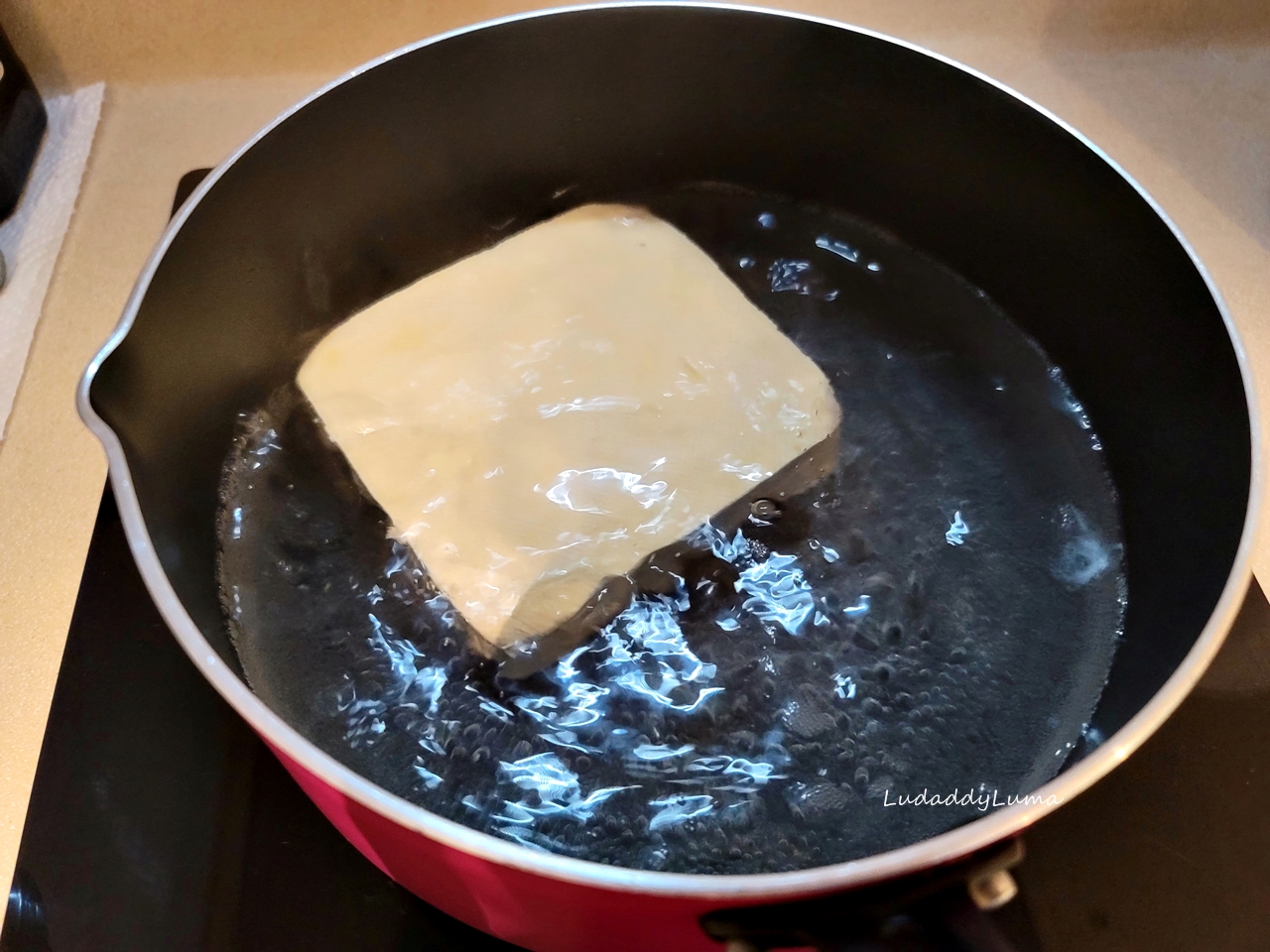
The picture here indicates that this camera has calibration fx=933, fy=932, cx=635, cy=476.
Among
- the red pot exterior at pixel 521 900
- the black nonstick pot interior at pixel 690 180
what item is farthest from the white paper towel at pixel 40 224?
the red pot exterior at pixel 521 900

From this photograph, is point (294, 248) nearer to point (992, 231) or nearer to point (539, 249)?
point (539, 249)

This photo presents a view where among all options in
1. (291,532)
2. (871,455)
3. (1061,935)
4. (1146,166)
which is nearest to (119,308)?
(291,532)

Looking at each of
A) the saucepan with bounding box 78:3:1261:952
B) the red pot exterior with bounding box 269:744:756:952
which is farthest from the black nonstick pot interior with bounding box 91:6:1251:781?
the red pot exterior with bounding box 269:744:756:952

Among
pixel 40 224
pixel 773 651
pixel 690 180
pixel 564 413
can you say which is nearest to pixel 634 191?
pixel 690 180

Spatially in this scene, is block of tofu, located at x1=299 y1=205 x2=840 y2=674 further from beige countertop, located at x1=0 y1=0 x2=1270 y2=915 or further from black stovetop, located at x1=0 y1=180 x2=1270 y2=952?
beige countertop, located at x1=0 y1=0 x2=1270 y2=915

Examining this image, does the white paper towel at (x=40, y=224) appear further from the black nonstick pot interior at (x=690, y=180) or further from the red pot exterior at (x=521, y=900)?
the red pot exterior at (x=521, y=900)

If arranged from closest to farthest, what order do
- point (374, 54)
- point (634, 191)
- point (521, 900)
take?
point (521, 900), point (634, 191), point (374, 54)

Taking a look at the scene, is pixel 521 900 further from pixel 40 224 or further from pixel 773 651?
pixel 40 224

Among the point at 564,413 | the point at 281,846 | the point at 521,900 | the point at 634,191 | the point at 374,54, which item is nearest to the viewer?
the point at 521,900
